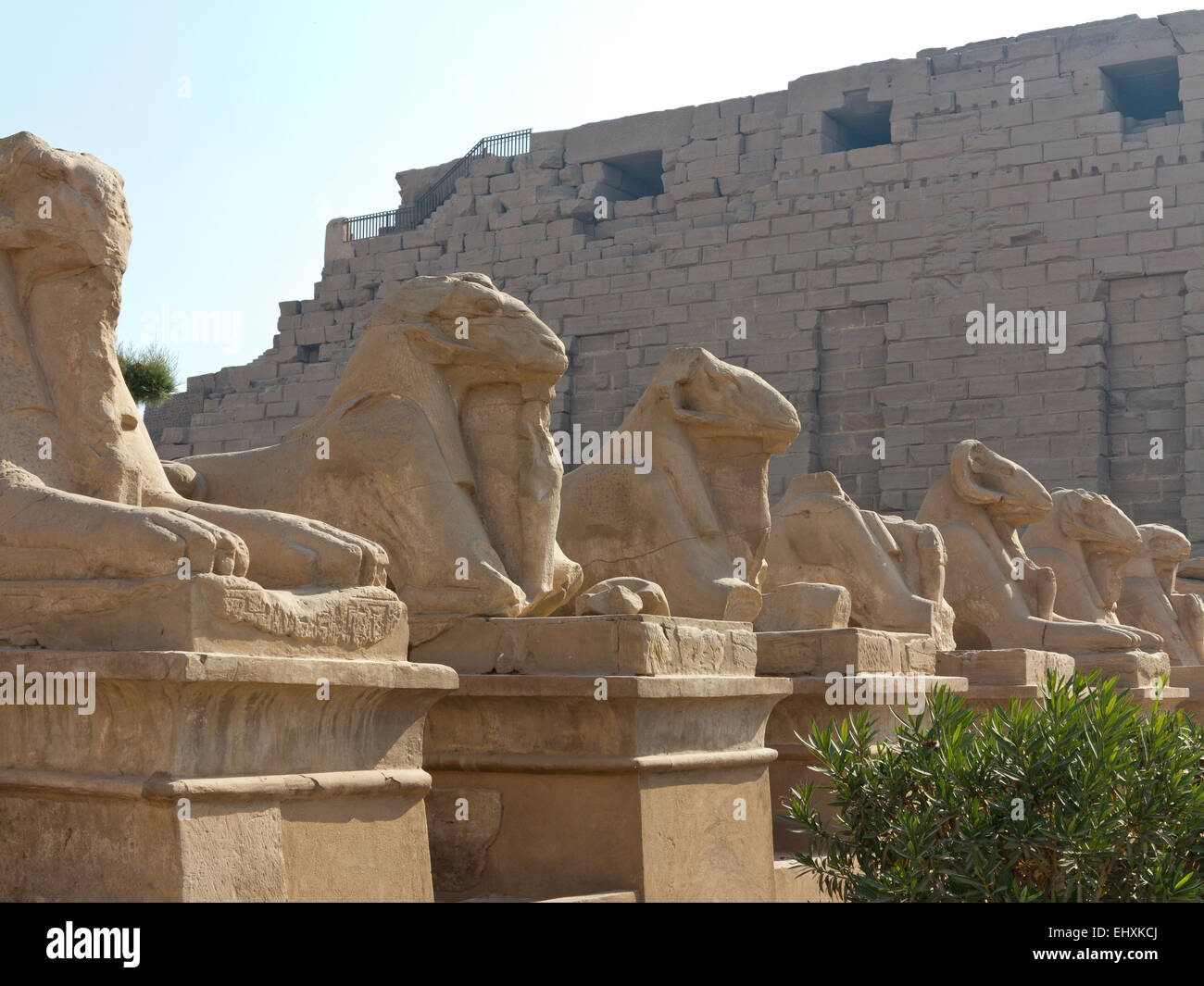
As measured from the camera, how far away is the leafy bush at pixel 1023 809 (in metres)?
3.83

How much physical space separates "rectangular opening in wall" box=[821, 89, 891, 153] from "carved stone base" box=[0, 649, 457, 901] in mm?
17186

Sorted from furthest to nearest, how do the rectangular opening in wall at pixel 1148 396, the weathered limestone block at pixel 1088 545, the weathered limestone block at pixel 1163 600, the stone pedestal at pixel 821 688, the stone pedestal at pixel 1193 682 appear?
1. the rectangular opening in wall at pixel 1148 396
2. the weathered limestone block at pixel 1163 600
3. the stone pedestal at pixel 1193 682
4. the weathered limestone block at pixel 1088 545
5. the stone pedestal at pixel 821 688

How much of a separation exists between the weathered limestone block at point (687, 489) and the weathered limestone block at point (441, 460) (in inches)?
27.7

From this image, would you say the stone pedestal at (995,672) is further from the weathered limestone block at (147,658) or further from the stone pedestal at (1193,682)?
the weathered limestone block at (147,658)

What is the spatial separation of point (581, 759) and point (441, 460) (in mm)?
883

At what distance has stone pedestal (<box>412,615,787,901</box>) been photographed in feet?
12.8

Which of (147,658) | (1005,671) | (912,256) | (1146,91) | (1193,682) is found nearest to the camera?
(147,658)

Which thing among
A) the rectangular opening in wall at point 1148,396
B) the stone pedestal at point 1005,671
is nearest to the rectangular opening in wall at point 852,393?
the rectangular opening in wall at point 1148,396

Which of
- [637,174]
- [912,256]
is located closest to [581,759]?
[912,256]

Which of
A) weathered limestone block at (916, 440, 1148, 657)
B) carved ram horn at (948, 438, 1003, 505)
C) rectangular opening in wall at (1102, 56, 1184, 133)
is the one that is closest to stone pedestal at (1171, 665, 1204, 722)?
weathered limestone block at (916, 440, 1148, 657)

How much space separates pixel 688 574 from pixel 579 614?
3.31 ft

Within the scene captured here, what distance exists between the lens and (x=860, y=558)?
625 centimetres

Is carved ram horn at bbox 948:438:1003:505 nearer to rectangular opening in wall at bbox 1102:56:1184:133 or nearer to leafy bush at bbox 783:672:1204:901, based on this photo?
leafy bush at bbox 783:672:1204:901

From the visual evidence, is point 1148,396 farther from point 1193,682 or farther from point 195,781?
point 195,781
